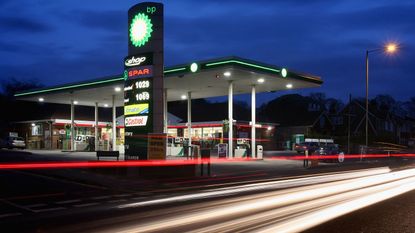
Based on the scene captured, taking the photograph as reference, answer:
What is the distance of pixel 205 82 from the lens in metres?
37.6

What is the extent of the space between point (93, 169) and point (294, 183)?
9.28m

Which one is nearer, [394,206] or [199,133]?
[394,206]

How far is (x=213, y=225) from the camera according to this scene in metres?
10.0

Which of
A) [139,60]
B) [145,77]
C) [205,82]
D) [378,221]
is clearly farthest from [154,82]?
[378,221]

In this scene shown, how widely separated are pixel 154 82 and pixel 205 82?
1351 cm

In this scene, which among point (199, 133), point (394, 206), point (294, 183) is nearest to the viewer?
point (394, 206)

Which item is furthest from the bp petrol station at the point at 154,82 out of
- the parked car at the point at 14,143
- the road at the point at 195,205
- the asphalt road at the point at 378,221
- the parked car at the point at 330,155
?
the asphalt road at the point at 378,221

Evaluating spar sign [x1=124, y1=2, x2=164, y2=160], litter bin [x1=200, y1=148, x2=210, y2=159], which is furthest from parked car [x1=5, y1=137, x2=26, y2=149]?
litter bin [x1=200, y1=148, x2=210, y2=159]

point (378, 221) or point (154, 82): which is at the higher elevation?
point (154, 82)

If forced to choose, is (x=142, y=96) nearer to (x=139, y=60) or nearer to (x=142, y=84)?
(x=142, y=84)

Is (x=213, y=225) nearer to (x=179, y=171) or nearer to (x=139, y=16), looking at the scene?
(x=179, y=171)

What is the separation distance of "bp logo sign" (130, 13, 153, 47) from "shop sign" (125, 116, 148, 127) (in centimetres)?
349

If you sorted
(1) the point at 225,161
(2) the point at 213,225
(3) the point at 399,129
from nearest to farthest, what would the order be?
(2) the point at 213,225
(1) the point at 225,161
(3) the point at 399,129

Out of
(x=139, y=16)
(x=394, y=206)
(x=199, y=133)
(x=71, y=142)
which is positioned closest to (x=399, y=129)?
(x=199, y=133)
